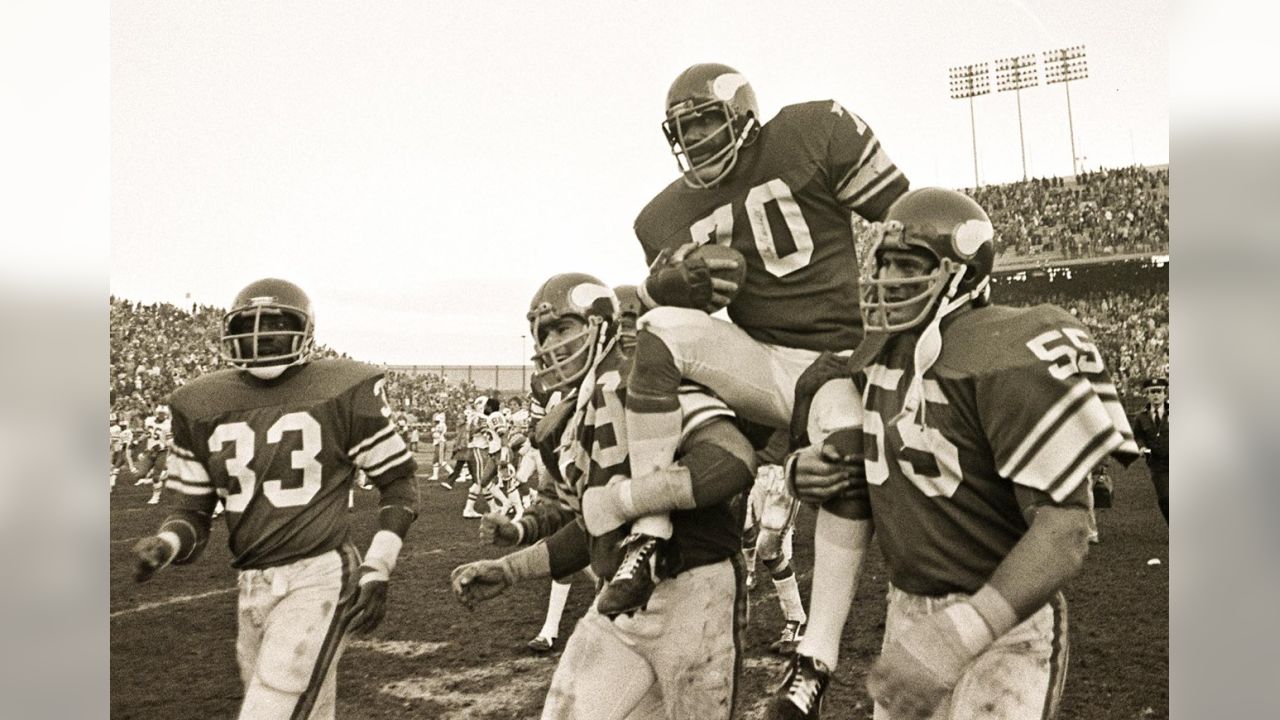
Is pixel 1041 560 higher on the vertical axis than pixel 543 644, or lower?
higher

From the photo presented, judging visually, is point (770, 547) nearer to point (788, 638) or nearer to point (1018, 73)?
point (788, 638)

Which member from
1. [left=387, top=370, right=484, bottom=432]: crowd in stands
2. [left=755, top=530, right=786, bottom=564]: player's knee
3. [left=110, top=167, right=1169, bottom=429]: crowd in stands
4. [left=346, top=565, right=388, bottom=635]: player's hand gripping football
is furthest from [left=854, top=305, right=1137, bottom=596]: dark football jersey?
[left=387, top=370, right=484, bottom=432]: crowd in stands

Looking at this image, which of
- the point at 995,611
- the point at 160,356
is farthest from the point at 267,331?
the point at 995,611

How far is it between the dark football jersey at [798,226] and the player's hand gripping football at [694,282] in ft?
0.30

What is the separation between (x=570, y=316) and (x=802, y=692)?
108cm

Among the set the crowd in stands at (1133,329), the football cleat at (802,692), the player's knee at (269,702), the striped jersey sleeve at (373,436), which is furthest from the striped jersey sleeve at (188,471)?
the crowd in stands at (1133,329)

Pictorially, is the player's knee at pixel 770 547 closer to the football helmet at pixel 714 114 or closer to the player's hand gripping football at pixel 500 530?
the player's hand gripping football at pixel 500 530

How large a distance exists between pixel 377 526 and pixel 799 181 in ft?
4.74

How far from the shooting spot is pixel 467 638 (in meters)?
4.01

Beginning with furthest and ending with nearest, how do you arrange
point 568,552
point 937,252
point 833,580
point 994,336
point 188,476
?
point 188,476, point 568,552, point 833,580, point 937,252, point 994,336

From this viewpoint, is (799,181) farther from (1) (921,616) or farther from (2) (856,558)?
(1) (921,616)
